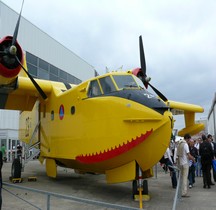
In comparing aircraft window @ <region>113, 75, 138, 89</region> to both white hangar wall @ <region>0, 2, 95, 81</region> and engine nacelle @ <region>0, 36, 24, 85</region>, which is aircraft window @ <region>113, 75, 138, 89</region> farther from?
white hangar wall @ <region>0, 2, 95, 81</region>

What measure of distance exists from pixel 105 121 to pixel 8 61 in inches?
158

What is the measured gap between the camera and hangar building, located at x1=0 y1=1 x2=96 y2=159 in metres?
25.9

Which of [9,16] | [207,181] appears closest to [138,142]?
[207,181]

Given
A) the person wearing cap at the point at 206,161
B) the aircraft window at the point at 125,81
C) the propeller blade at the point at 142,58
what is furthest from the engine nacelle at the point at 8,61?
the person wearing cap at the point at 206,161

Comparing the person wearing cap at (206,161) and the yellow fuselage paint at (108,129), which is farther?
the person wearing cap at (206,161)

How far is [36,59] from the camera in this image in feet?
95.8

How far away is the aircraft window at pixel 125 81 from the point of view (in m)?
8.73

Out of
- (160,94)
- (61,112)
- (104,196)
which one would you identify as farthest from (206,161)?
(61,112)

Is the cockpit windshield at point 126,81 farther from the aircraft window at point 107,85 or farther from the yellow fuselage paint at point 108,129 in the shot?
the yellow fuselage paint at point 108,129

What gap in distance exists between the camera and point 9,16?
25.6 m

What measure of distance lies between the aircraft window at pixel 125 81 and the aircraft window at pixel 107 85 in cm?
17

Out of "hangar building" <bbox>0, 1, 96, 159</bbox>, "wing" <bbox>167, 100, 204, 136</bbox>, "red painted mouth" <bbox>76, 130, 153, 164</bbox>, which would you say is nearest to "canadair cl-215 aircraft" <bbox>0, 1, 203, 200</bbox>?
"red painted mouth" <bbox>76, 130, 153, 164</bbox>

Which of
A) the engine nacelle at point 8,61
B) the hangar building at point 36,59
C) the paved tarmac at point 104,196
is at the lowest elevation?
the paved tarmac at point 104,196

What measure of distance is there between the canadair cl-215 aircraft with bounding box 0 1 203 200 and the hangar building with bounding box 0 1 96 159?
1459cm
